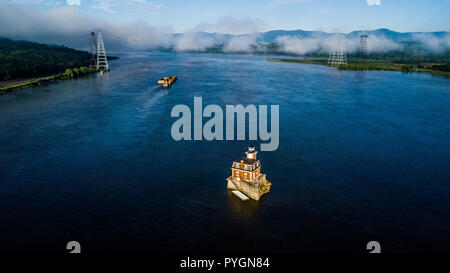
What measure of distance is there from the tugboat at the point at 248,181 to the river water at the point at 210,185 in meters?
0.55

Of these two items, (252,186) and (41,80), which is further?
(41,80)

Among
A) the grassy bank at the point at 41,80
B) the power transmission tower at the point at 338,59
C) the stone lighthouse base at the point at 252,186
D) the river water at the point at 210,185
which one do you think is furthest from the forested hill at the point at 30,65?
the power transmission tower at the point at 338,59

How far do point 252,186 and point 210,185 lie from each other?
10.6ft

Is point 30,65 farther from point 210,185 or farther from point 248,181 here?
point 248,181

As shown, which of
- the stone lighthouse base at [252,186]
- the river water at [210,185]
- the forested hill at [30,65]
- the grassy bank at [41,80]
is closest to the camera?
the river water at [210,185]

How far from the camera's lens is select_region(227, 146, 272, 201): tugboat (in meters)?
19.0

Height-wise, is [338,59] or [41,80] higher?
[338,59]

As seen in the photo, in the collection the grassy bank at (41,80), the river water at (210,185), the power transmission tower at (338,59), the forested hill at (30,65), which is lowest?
the river water at (210,185)

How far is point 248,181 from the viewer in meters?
19.3

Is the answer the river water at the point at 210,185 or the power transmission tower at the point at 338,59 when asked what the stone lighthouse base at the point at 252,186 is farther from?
the power transmission tower at the point at 338,59

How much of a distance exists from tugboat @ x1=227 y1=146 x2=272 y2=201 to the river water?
553mm

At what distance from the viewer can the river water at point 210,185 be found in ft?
51.6

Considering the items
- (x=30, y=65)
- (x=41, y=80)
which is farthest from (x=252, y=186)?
(x=30, y=65)
